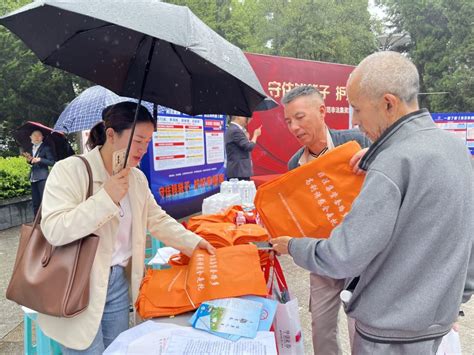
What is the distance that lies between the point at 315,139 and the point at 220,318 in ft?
4.15

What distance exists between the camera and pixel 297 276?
4.34m

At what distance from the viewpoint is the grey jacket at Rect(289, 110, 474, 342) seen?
1.18m

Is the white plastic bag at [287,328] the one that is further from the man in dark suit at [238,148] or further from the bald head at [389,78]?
the man in dark suit at [238,148]

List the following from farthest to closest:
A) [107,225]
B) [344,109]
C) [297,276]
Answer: [344,109] → [297,276] → [107,225]

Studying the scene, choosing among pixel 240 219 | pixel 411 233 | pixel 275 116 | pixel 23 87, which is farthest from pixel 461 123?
pixel 23 87

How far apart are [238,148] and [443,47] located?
19.0m

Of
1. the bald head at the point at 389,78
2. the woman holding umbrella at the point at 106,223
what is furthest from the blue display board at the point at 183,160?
the bald head at the point at 389,78

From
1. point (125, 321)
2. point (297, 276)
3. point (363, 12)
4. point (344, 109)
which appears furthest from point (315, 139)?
point (363, 12)

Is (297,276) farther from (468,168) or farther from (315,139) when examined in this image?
(468,168)

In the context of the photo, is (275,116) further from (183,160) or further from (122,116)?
(122,116)

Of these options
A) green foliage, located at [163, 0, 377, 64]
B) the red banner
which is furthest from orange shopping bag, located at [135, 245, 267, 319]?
green foliage, located at [163, 0, 377, 64]

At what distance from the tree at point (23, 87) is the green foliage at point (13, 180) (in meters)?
10.3

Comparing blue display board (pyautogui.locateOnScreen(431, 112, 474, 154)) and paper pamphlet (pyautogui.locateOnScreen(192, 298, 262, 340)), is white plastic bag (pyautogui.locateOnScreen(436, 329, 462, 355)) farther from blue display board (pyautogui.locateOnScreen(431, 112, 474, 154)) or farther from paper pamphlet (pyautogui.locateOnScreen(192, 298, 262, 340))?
blue display board (pyautogui.locateOnScreen(431, 112, 474, 154))

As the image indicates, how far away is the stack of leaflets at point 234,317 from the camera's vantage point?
4.54 feet
